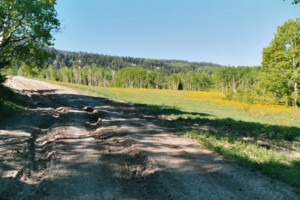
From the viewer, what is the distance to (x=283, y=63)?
53.2 metres

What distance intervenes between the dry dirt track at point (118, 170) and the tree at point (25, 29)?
42.2 feet

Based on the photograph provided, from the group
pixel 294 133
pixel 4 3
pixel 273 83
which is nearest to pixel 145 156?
pixel 294 133

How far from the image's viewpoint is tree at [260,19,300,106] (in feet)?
172

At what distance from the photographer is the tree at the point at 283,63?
52438mm

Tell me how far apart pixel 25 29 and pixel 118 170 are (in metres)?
20.5

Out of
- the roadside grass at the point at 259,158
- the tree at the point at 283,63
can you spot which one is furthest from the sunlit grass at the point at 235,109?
the roadside grass at the point at 259,158

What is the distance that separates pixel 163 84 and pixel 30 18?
154468 mm

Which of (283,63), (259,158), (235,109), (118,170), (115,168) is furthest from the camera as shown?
(283,63)

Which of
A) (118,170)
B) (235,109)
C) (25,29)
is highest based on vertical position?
(25,29)

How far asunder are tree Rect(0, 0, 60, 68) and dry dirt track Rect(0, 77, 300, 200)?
1287 cm

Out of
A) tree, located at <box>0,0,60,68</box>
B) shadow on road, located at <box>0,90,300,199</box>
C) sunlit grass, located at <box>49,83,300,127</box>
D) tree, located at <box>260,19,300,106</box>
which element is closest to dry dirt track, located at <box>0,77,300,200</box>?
shadow on road, located at <box>0,90,300,199</box>

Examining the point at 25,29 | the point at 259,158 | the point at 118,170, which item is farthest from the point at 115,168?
the point at 25,29

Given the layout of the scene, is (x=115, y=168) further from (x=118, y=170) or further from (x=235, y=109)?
(x=235, y=109)

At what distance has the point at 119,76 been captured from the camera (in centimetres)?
16900
